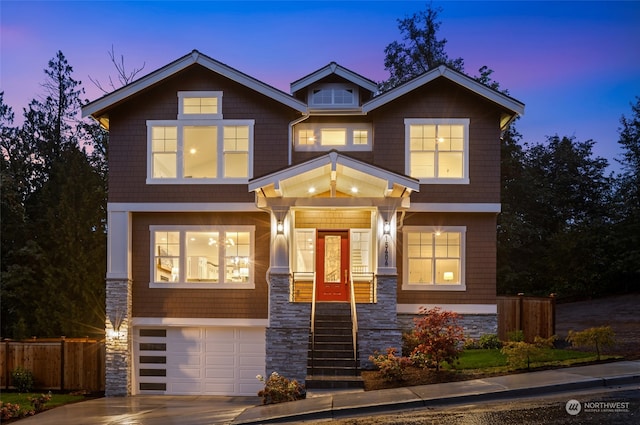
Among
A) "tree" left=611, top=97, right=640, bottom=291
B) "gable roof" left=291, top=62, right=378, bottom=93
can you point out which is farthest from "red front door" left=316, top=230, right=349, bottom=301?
"tree" left=611, top=97, right=640, bottom=291

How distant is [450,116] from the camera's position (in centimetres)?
2002

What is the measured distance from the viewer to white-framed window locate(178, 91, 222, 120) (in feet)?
65.9

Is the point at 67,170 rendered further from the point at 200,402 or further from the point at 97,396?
the point at 200,402

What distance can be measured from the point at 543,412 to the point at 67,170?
24.3m

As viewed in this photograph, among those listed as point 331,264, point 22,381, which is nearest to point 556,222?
point 331,264

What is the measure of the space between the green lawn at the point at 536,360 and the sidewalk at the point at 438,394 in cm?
114

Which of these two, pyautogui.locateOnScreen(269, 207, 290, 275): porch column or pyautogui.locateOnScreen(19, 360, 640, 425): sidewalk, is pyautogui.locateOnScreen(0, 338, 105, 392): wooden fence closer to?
pyautogui.locateOnScreen(19, 360, 640, 425): sidewalk

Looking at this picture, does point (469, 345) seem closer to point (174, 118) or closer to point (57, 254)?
point (174, 118)

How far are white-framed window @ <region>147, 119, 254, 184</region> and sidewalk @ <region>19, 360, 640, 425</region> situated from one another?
7.28 metres

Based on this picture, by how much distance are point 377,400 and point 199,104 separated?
11605 mm

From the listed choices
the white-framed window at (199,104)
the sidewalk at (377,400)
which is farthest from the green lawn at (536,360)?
the white-framed window at (199,104)

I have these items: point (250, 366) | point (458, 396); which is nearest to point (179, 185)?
point (250, 366)

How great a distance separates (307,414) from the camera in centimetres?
1218

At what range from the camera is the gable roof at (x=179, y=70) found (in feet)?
63.8
